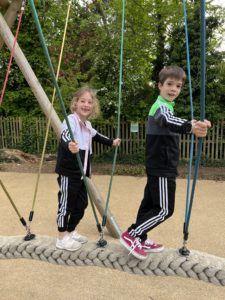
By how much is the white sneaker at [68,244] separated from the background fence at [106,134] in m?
6.79

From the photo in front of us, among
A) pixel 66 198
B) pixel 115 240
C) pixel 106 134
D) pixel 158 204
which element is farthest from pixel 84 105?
pixel 106 134

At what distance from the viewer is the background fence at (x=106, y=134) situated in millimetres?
9734

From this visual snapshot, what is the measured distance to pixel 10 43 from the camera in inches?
129

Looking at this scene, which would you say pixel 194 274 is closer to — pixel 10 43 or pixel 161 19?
pixel 10 43

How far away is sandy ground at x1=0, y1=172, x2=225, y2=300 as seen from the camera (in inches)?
128

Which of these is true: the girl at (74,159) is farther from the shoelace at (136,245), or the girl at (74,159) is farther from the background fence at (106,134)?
the background fence at (106,134)

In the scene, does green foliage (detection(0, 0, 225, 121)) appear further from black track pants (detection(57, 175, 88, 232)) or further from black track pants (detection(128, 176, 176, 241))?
black track pants (detection(128, 176, 176, 241))

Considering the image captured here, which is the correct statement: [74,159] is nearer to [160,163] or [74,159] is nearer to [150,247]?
[160,163]

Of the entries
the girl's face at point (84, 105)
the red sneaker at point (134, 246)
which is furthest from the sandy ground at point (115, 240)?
the girl's face at point (84, 105)

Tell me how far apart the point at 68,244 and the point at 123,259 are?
442mm

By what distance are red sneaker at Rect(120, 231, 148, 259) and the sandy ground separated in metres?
1.17

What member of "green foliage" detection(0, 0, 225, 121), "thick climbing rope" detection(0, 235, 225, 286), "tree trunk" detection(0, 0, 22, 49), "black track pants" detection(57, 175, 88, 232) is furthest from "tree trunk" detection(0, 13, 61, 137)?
"green foliage" detection(0, 0, 225, 121)

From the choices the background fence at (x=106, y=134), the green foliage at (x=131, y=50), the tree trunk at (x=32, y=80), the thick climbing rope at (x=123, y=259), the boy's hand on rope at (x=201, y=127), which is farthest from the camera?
the background fence at (x=106, y=134)

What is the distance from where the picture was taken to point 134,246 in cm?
221
